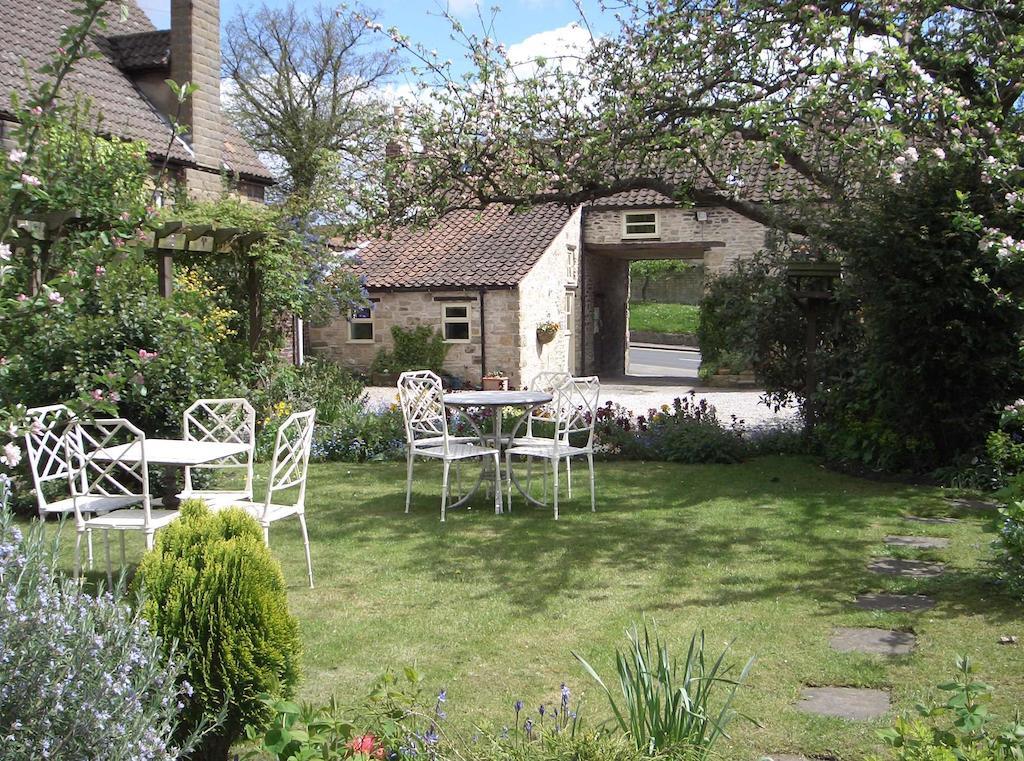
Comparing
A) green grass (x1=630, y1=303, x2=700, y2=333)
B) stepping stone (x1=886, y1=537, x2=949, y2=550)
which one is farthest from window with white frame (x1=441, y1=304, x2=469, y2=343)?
green grass (x1=630, y1=303, x2=700, y2=333)

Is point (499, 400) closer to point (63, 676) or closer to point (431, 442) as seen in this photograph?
point (431, 442)

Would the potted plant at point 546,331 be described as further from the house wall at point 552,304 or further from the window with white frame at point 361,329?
the window with white frame at point 361,329

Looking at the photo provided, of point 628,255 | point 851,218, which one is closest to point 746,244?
point 628,255

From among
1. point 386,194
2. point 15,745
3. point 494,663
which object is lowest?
point 494,663

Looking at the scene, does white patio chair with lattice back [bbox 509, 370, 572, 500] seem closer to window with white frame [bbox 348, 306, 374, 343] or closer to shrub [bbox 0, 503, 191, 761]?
shrub [bbox 0, 503, 191, 761]

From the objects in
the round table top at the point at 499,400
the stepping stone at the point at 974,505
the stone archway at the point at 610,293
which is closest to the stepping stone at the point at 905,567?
the stepping stone at the point at 974,505

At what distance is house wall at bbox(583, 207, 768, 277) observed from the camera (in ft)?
78.5

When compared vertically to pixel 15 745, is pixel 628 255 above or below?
above

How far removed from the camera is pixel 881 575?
18.9ft

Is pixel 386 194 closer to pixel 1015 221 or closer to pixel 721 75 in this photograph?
pixel 721 75

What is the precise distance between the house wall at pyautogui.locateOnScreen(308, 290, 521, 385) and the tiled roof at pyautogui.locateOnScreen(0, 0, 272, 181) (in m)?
7.31

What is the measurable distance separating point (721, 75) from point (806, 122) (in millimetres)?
1049

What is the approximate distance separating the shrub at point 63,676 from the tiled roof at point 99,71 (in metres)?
11.4

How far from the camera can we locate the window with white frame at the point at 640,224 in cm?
2552
